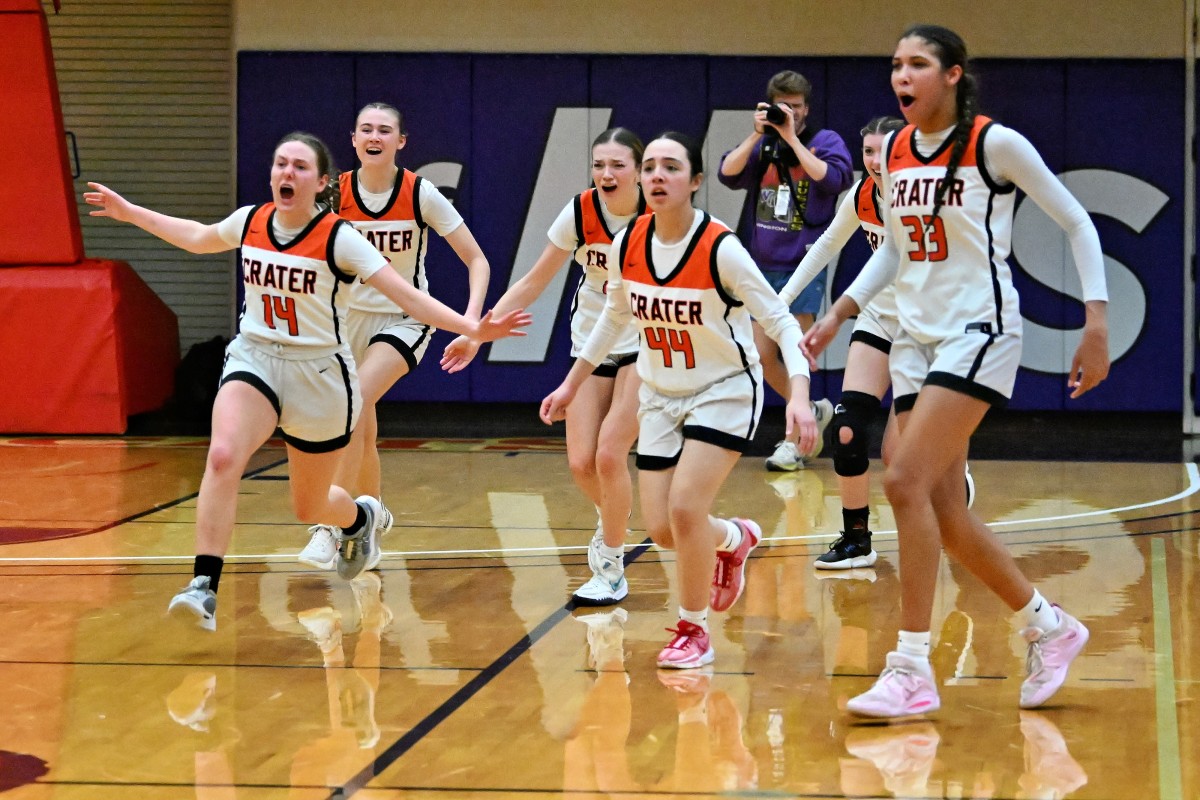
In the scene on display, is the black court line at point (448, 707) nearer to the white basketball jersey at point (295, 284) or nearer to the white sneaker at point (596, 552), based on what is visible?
the white sneaker at point (596, 552)

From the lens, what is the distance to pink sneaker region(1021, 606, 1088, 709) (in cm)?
399

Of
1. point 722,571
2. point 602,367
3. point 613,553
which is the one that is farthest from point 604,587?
point 602,367

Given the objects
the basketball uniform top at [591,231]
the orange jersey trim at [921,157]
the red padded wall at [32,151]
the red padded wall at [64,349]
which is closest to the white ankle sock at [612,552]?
the basketball uniform top at [591,231]

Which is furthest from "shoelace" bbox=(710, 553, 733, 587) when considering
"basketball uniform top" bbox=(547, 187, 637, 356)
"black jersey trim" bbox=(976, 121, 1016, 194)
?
"black jersey trim" bbox=(976, 121, 1016, 194)

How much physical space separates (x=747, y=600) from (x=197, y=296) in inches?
343

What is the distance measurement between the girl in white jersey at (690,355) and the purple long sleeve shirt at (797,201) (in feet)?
10.7

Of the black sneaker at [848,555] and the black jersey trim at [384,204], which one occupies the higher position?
the black jersey trim at [384,204]

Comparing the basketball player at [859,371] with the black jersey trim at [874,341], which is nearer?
the basketball player at [859,371]

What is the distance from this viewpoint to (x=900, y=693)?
12.8ft

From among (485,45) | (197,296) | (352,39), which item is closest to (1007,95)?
(485,45)

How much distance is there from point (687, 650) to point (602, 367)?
4.64 feet

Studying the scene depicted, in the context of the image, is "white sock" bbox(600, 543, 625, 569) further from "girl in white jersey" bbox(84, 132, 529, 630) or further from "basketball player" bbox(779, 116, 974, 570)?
"girl in white jersey" bbox(84, 132, 529, 630)

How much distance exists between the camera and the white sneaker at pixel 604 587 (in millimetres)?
5333

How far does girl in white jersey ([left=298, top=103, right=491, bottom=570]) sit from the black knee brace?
1482 millimetres
